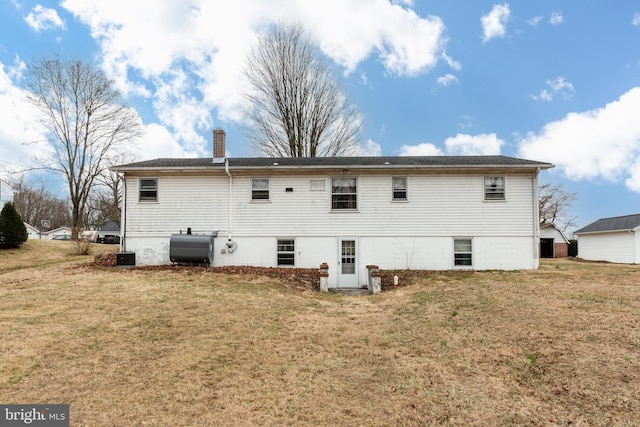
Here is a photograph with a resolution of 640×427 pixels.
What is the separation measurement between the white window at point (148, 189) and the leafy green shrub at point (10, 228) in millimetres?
10794

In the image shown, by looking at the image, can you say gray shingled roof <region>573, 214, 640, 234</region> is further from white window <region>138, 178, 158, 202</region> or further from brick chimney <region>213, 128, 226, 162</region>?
white window <region>138, 178, 158, 202</region>

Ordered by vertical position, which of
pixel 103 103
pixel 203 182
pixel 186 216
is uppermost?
pixel 103 103

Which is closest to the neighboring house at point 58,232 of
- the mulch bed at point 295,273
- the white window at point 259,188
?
the mulch bed at point 295,273

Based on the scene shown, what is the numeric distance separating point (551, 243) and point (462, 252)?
2325 centimetres

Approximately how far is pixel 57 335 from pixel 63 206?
7224cm

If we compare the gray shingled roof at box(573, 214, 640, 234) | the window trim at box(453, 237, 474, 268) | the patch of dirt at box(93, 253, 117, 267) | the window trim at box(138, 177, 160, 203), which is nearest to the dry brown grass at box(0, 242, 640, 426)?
the window trim at box(453, 237, 474, 268)

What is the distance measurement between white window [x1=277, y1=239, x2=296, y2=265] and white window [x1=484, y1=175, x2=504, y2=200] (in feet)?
27.5

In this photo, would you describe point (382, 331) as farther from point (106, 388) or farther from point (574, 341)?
point (106, 388)

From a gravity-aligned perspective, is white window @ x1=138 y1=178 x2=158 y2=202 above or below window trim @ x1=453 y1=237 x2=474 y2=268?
above

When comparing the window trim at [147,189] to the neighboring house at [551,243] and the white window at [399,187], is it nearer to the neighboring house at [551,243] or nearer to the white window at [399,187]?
the white window at [399,187]

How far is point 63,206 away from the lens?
213 feet

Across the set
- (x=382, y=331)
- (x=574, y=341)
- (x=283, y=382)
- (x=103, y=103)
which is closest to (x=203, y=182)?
(x=382, y=331)

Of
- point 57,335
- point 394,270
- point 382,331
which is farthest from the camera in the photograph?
point 394,270

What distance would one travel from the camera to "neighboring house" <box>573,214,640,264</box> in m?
24.3
